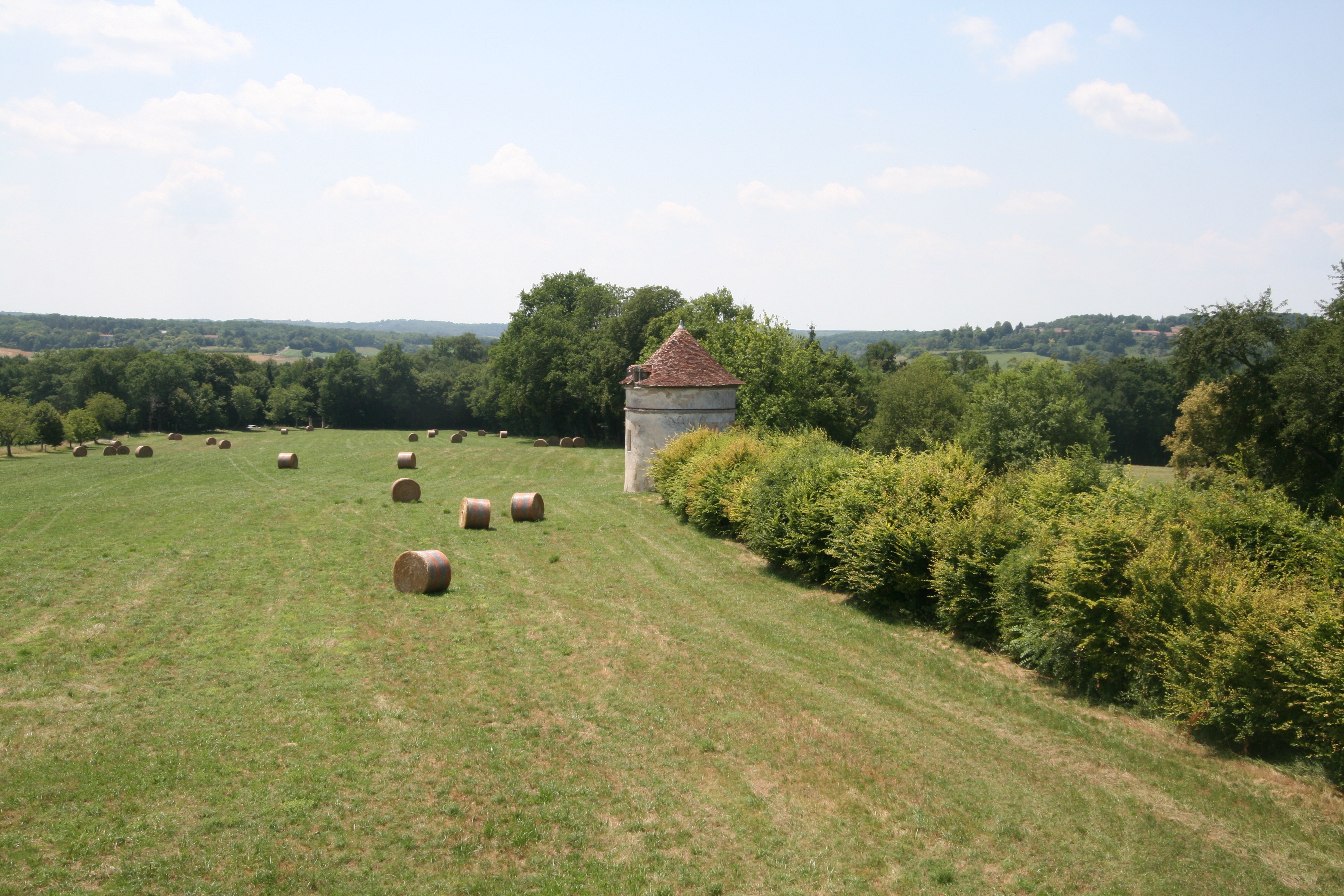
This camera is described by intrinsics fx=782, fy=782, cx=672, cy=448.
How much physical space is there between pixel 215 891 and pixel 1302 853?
37.0 feet

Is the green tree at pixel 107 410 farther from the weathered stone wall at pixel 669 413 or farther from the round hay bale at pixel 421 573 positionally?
the round hay bale at pixel 421 573

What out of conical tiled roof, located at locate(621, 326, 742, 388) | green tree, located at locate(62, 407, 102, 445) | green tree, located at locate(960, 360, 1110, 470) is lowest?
green tree, located at locate(62, 407, 102, 445)

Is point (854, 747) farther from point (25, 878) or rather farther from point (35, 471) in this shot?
point (35, 471)

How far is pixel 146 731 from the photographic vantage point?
1010 centimetres

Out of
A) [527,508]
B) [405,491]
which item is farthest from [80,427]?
[527,508]

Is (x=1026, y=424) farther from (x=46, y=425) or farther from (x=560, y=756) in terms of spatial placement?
(x=46, y=425)

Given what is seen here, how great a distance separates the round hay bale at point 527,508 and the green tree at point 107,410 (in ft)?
199

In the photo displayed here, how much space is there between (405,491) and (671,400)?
1200 cm

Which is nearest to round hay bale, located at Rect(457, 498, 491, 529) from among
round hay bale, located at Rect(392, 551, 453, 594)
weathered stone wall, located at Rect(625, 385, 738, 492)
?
round hay bale, located at Rect(392, 551, 453, 594)

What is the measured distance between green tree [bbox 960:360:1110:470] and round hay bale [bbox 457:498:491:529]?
35356 millimetres

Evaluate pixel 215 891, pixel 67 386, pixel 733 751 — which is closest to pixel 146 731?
pixel 215 891

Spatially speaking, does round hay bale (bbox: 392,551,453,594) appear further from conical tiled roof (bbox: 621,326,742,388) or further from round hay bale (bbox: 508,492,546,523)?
conical tiled roof (bbox: 621,326,742,388)

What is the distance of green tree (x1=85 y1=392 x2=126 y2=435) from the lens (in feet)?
233

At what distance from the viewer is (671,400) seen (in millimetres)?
35250
